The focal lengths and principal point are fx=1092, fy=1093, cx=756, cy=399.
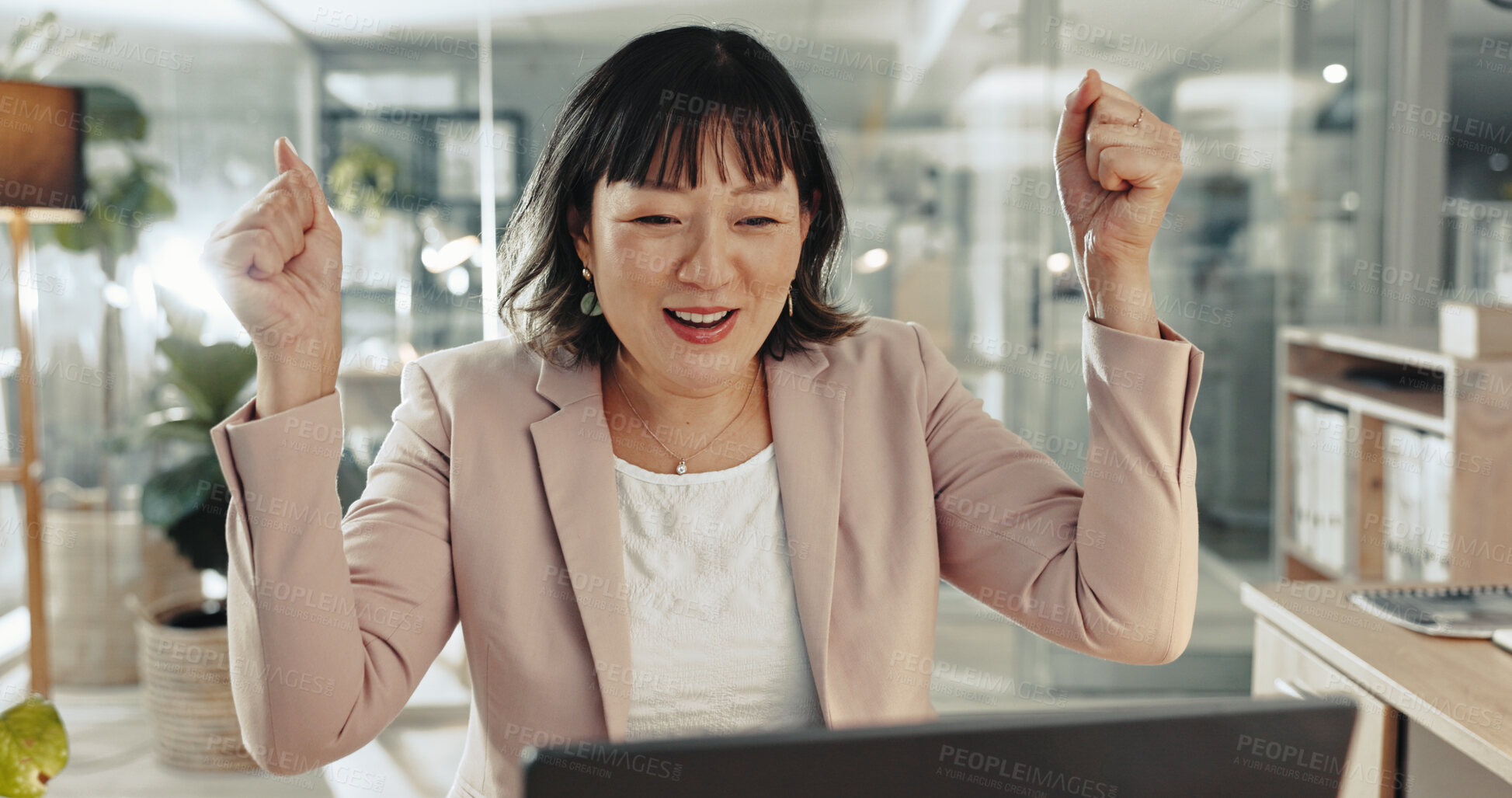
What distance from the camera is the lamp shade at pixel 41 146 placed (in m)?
2.48

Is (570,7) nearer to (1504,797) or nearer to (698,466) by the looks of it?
(698,466)

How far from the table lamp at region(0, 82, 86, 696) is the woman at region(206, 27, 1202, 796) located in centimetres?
183

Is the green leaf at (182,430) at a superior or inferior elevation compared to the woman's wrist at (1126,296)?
inferior

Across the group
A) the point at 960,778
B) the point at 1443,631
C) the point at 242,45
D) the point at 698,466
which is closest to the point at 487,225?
the point at 242,45

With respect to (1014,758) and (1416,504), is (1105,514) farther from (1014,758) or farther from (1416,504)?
(1416,504)

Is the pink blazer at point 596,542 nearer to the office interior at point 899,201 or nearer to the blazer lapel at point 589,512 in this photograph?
the blazer lapel at point 589,512

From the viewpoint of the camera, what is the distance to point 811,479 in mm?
1262

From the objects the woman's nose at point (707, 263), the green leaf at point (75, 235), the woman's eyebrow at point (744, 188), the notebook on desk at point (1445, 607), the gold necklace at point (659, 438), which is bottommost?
the notebook on desk at point (1445, 607)

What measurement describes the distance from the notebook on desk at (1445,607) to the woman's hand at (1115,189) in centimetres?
58

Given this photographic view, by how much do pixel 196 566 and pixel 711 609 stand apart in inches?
86.8

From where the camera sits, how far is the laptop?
490 mm

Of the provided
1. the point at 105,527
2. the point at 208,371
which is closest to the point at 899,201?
the point at 208,371

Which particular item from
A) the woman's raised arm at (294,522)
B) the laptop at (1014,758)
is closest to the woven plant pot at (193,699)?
the woman's raised arm at (294,522)

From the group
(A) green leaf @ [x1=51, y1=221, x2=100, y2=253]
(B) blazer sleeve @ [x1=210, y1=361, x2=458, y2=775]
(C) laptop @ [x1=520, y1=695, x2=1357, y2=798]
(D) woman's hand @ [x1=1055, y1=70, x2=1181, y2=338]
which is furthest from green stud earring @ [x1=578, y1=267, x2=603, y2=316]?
(A) green leaf @ [x1=51, y1=221, x2=100, y2=253]
